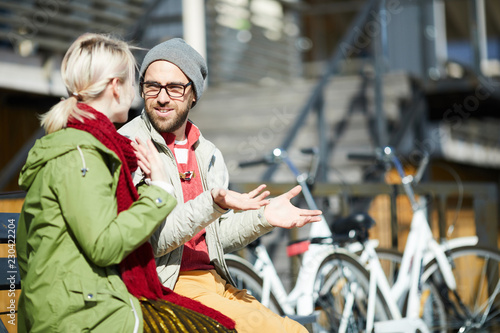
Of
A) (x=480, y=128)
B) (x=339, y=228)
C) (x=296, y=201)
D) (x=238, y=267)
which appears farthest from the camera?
(x=480, y=128)

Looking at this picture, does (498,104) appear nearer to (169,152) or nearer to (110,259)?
(169,152)

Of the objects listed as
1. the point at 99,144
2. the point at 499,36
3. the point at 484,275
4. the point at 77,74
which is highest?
the point at 499,36

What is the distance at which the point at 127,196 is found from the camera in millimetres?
2598

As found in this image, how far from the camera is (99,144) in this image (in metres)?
2.49

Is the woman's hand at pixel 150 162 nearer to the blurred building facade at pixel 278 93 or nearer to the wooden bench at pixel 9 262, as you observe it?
the wooden bench at pixel 9 262

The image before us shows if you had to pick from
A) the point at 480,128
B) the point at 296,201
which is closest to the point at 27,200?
the point at 296,201

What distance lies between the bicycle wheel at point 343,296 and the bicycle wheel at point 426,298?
0.41 m

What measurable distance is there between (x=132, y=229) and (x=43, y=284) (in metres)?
0.31

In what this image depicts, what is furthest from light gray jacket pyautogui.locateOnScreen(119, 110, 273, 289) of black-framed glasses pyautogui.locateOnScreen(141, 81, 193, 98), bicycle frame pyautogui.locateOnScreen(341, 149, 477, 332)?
bicycle frame pyautogui.locateOnScreen(341, 149, 477, 332)

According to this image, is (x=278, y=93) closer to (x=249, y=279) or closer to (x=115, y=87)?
(x=249, y=279)

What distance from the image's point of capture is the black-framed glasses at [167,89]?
10.3 ft

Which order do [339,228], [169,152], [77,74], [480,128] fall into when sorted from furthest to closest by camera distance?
[480,128]
[339,228]
[169,152]
[77,74]

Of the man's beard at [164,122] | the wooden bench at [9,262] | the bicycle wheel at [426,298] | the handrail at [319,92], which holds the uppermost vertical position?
the handrail at [319,92]

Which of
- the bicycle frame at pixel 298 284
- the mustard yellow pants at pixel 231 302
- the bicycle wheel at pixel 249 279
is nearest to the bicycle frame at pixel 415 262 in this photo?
the bicycle frame at pixel 298 284
